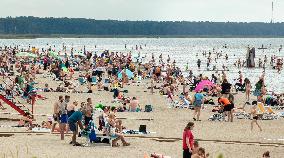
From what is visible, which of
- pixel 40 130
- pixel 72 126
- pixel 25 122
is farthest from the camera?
pixel 25 122

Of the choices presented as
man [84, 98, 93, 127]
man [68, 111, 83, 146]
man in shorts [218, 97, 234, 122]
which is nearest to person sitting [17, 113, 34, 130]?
man [84, 98, 93, 127]

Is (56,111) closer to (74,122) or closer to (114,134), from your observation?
(74,122)

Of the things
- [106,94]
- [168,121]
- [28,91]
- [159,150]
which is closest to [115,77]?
[106,94]

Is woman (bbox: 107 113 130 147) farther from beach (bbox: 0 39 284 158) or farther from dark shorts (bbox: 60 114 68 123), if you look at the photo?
dark shorts (bbox: 60 114 68 123)

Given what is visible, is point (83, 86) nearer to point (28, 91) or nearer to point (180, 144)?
point (28, 91)

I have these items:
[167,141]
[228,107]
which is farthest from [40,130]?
[228,107]

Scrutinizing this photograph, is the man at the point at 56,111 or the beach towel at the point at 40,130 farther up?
the man at the point at 56,111

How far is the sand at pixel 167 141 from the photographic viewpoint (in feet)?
51.1

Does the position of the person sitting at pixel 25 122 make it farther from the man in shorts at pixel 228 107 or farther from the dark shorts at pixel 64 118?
the man in shorts at pixel 228 107

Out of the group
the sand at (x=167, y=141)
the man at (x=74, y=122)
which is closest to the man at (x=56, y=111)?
the sand at (x=167, y=141)

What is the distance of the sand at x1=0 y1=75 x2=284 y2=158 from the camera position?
15562 mm

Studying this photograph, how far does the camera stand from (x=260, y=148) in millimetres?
16891

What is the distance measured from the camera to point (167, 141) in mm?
17656

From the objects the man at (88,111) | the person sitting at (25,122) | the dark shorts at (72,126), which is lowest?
the person sitting at (25,122)
